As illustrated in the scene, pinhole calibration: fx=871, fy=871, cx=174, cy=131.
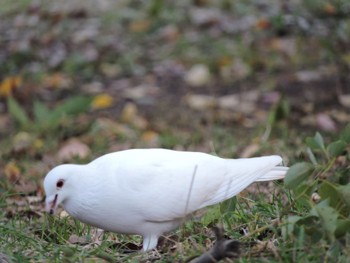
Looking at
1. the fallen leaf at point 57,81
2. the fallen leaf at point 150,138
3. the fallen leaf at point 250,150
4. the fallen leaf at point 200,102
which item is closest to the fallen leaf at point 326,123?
the fallen leaf at point 250,150

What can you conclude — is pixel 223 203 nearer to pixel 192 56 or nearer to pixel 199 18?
pixel 192 56

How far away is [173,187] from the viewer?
3.41 metres

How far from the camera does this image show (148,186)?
339 centimetres

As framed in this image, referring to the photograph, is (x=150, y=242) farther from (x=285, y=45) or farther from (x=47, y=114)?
(x=285, y=45)

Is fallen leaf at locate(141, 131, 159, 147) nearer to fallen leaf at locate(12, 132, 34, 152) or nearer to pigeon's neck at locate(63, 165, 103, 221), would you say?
fallen leaf at locate(12, 132, 34, 152)

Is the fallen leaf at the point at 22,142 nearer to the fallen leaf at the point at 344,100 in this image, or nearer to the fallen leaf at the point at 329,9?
the fallen leaf at the point at 344,100

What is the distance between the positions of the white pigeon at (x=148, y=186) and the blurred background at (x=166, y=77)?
1.49 metres

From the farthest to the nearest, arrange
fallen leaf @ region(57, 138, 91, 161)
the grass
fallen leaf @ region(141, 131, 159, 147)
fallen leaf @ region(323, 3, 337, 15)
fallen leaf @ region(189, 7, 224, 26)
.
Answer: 1. fallen leaf @ region(189, 7, 224, 26)
2. fallen leaf @ region(323, 3, 337, 15)
3. fallen leaf @ region(141, 131, 159, 147)
4. fallen leaf @ region(57, 138, 91, 161)
5. the grass

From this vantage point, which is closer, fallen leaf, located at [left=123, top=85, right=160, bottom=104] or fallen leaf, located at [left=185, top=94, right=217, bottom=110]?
fallen leaf, located at [left=185, top=94, right=217, bottom=110]

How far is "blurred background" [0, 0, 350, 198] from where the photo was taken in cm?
616

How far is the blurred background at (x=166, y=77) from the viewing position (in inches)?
243

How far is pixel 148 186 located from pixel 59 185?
378mm

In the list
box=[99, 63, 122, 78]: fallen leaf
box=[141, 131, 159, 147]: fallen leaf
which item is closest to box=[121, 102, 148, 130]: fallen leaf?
box=[141, 131, 159, 147]: fallen leaf

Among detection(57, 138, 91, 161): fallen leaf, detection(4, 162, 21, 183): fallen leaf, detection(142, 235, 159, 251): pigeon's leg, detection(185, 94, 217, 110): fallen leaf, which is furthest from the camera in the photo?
detection(185, 94, 217, 110): fallen leaf
